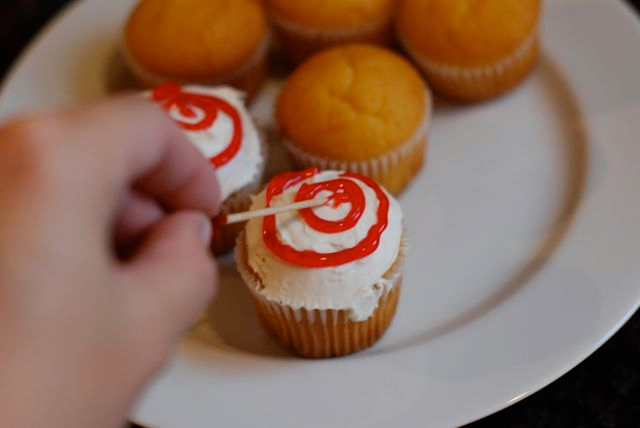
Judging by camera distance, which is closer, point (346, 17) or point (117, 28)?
point (346, 17)

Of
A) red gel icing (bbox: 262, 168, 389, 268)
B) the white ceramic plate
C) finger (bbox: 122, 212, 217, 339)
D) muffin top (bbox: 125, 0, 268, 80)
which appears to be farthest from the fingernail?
muffin top (bbox: 125, 0, 268, 80)

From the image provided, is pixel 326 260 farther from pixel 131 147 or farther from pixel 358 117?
pixel 131 147

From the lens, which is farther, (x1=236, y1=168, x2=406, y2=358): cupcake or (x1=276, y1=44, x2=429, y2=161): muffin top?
(x1=276, y1=44, x2=429, y2=161): muffin top

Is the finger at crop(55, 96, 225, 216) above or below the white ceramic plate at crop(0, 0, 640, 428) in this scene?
above

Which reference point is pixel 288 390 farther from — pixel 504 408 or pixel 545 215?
pixel 545 215

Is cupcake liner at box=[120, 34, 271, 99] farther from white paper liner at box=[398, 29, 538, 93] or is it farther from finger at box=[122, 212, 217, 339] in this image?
finger at box=[122, 212, 217, 339]

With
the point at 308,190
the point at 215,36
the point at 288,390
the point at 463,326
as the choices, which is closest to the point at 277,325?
the point at 288,390
